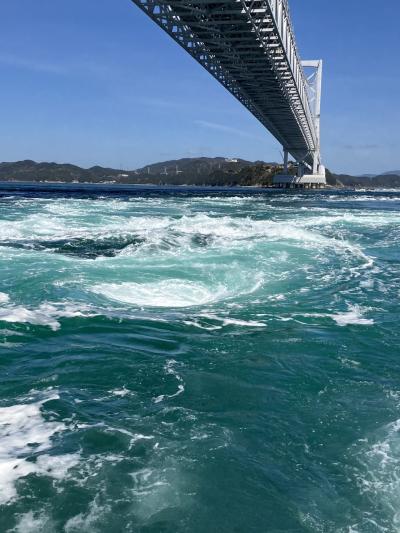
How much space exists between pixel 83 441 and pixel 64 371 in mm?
1287

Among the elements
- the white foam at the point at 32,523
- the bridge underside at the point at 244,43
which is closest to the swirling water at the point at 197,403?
the white foam at the point at 32,523

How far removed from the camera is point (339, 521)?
2.73 meters

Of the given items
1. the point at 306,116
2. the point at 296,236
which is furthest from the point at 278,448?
the point at 306,116

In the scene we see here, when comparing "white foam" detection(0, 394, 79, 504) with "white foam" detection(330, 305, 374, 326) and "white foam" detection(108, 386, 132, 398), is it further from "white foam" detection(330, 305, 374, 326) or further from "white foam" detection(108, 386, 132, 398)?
"white foam" detection(330, 305, 374, 326)

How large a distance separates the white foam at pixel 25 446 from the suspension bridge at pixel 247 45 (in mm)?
19583

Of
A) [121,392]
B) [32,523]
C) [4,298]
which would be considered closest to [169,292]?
[4,298]

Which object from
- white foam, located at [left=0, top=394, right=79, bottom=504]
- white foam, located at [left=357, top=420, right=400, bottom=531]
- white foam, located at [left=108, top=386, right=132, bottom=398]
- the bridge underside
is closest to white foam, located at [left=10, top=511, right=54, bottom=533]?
white foam, located at [left=0, top=394, right=79, bottom=504]

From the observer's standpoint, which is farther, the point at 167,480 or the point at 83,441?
the point at 83,441

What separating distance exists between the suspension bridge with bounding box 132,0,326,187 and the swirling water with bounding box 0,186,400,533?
53.2 feet

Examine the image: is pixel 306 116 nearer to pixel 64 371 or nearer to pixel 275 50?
pixel 275 50

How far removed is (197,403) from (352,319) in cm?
337

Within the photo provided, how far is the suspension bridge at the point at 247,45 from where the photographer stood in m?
20.9

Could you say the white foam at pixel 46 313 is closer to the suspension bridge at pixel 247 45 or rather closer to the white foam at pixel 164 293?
the white foam at pixel 164 293

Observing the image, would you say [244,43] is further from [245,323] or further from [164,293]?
[245,323]
